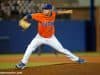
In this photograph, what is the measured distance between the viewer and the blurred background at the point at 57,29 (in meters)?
21.8

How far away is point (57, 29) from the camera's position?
872 inches

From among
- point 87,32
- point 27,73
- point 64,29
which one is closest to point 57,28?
point 64,29

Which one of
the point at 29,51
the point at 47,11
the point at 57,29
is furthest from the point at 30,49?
the point at 57,29

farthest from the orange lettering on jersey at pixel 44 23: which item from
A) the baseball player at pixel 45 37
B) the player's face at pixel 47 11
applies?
the player's face at pixel 47 11

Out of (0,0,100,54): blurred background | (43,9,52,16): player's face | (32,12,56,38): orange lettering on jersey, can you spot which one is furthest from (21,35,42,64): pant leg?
(0,0,100,54): blurred background

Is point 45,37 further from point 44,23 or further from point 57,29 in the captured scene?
point 57,29

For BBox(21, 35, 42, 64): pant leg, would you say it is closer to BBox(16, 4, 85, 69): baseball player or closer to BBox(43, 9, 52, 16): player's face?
BBox(16, 4, 85, 69): baseball player

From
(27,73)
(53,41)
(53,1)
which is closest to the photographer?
(27,73)

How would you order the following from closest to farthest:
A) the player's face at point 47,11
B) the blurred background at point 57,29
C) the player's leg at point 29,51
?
the player's leg at point 29,51 → the player's face at point 47,11 → the blurred background at point 57,29

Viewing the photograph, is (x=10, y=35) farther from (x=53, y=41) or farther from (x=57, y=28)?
(x=53, y=41)

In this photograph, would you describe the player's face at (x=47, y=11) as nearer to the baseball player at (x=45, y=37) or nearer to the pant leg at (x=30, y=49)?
the baseball player at (x=45, y=37)

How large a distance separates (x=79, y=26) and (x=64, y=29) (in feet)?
2.70

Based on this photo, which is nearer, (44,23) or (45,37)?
(45,37)

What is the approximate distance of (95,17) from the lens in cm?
2283
